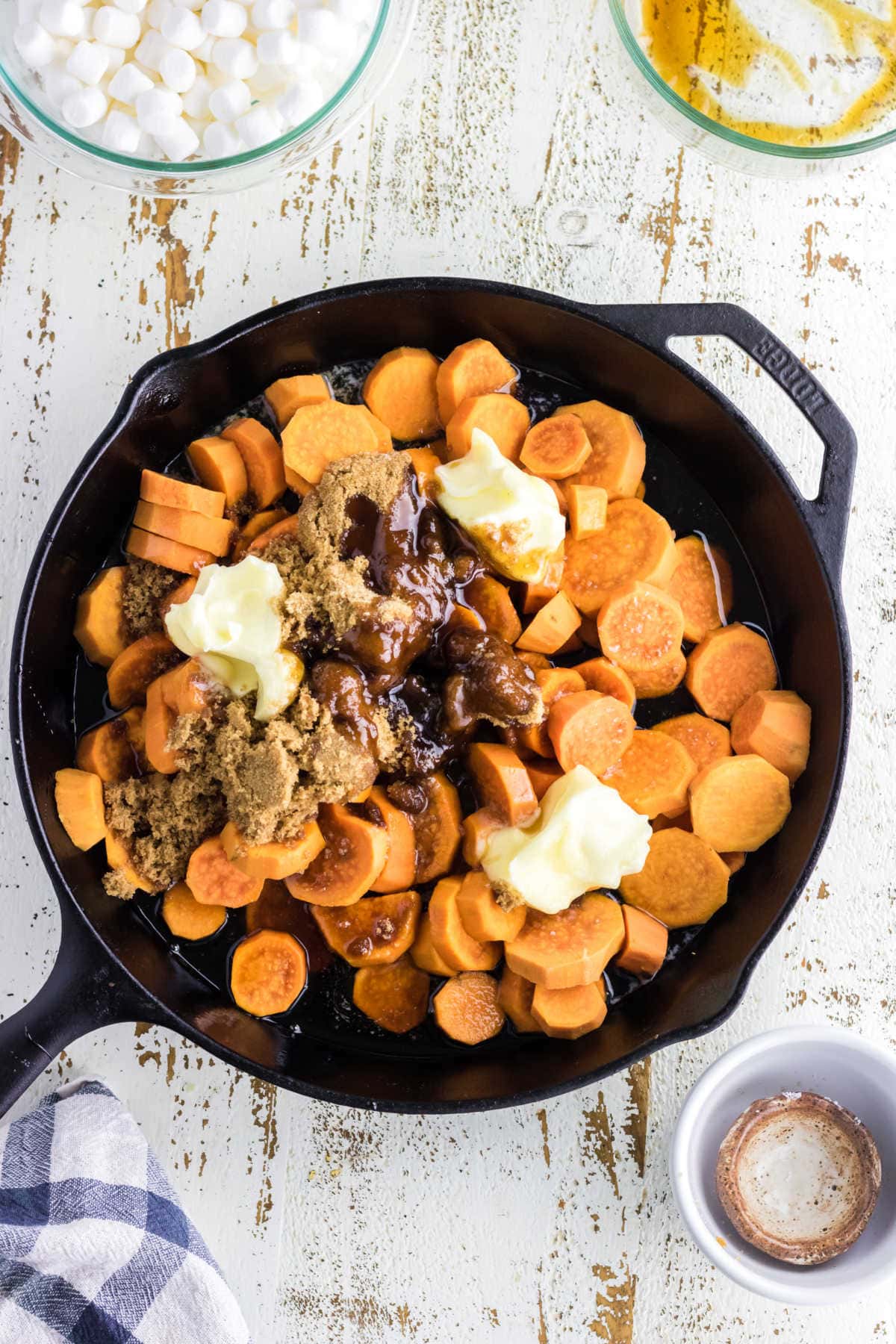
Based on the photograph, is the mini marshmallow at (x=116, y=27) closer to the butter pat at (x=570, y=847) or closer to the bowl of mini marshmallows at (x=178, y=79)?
the bowl of mini marshmallows at (x=178, y=79)

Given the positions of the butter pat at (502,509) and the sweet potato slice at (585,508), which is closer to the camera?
the butter pat at (502,509)

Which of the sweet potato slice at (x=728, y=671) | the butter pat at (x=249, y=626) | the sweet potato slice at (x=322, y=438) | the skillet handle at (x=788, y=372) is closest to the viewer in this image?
the butter pat at (x=249, y=626)

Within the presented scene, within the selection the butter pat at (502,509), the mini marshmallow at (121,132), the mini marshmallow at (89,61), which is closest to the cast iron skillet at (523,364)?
the butter pat at (502,509)

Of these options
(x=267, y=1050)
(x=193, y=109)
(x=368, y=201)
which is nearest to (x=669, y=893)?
(x=267, y=1050)

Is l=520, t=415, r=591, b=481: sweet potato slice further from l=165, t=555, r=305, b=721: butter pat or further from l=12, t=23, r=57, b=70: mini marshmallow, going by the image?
l=12, t=23, r=57, b=70: mini marshmallow

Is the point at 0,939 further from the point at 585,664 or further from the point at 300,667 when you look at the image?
the point at 585,664

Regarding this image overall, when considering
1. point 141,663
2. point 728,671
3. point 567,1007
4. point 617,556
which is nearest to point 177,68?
point 141,663

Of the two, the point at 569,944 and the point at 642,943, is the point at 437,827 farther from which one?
the point at 642,943
